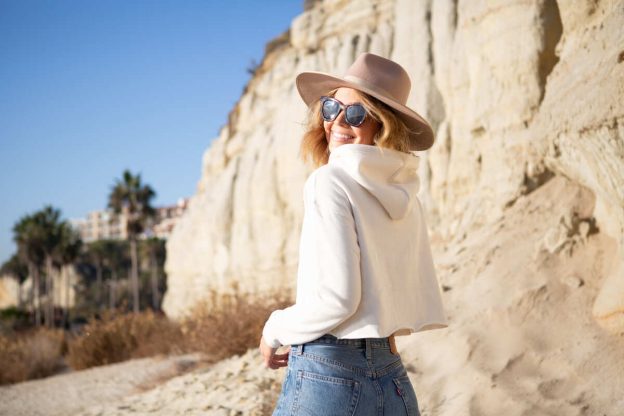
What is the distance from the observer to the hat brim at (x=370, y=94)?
6.12 feet

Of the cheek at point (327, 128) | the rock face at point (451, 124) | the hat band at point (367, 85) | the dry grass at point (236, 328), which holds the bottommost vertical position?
the dry grass at point (236, 328)

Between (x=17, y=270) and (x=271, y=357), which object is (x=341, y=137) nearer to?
(x=271, y=357)

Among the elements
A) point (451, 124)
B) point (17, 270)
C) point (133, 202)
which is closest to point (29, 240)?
point (133, 202)

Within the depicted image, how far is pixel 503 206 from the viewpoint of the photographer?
6.30 metres

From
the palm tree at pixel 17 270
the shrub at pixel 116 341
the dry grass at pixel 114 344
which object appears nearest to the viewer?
the dry grass at pixel 114 344

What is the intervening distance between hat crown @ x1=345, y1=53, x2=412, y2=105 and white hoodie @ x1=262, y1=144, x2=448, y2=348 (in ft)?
0.72

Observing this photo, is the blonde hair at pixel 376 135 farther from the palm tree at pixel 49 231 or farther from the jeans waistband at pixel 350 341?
the palm tree at pixel 49 231

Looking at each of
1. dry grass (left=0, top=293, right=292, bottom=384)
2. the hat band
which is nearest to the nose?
the hat band

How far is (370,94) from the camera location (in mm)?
1869

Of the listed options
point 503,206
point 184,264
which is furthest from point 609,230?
point 184,264

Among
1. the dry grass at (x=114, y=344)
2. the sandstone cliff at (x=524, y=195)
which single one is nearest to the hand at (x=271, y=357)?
the sandstone cliff at (x=524, y=195)

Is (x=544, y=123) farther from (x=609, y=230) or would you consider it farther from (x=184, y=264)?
(x=184, y=264)

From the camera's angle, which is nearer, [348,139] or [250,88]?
[348,139]

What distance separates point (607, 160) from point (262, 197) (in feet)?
42.8
